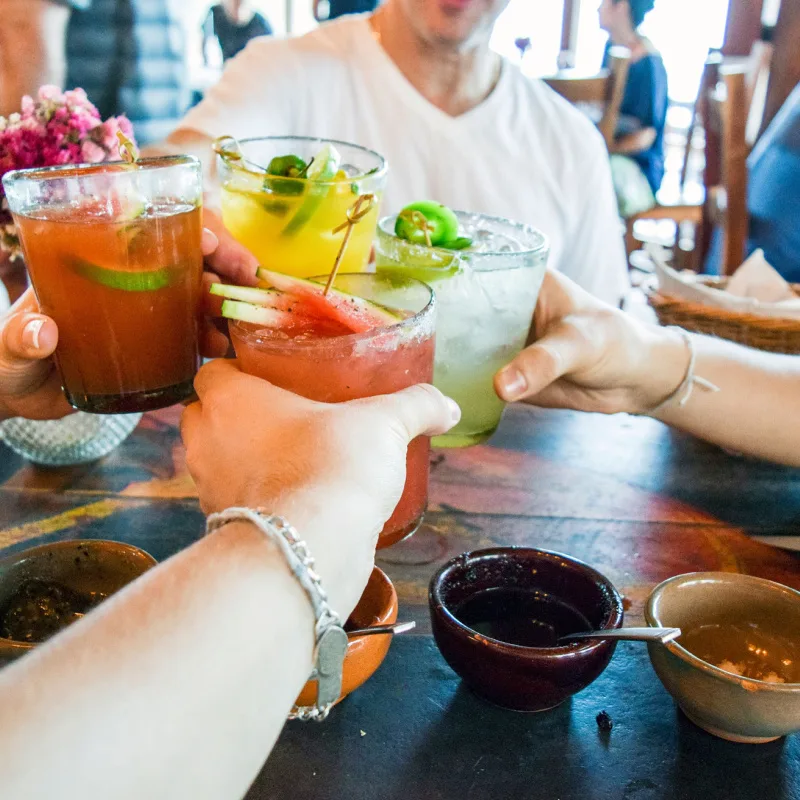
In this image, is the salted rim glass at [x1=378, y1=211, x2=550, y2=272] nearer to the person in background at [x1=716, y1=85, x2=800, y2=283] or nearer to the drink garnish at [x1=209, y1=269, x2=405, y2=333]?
the drink garnish at [x1=209, y1=269, x2=405, y2=333]

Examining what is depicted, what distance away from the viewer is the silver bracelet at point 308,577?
0.67m

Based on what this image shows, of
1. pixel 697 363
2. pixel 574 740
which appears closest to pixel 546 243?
pixel 697 363

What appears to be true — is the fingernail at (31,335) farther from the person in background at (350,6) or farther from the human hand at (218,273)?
the person in background at (350,6)

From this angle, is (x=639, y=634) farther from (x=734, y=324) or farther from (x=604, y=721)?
(x=734, y=324)

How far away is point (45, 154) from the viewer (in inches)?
51.1

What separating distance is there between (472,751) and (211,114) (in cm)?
200

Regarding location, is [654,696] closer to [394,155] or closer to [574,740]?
[574,740]

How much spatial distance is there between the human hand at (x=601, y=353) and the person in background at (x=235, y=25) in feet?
17.7

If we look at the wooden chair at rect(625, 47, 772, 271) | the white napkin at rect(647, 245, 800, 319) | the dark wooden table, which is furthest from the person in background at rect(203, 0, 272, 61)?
the dark wooden table

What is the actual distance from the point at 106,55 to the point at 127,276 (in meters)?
2.49

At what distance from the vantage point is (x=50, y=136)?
1301 mm

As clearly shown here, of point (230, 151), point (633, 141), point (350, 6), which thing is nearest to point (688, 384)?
point (230, 151)

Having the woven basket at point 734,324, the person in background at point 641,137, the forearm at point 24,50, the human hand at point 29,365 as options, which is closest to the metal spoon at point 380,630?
the human hand at point 29,365

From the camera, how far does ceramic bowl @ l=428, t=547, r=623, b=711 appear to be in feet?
2.77
